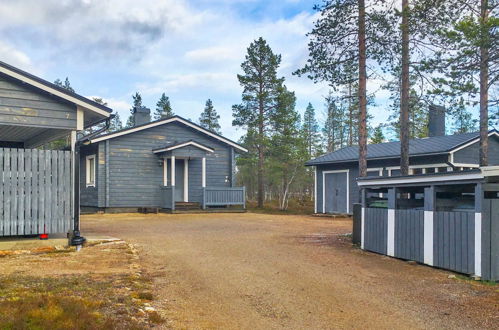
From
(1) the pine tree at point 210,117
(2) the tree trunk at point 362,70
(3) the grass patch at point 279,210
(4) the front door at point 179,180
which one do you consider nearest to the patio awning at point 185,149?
(4) the front door at point 179,180

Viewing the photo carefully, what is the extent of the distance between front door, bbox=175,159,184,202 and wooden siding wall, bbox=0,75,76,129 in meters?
13.0

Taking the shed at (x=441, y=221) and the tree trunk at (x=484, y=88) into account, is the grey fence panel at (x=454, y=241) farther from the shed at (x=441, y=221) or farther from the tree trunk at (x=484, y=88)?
the tree trunk at (x=484, y=88)

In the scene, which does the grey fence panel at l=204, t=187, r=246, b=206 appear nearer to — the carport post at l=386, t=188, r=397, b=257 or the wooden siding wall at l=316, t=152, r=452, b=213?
the wooden siding wall at l=316, t=152, r=452, b=213

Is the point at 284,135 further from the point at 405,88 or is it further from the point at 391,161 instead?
the point at 405,88

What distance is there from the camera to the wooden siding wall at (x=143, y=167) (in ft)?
69.9

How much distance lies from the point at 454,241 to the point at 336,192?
50.2 feet

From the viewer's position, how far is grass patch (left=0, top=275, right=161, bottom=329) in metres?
4.16

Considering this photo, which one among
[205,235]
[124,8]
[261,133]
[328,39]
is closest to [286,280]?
[205,235]

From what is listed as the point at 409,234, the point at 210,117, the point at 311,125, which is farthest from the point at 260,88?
the point at 311,125

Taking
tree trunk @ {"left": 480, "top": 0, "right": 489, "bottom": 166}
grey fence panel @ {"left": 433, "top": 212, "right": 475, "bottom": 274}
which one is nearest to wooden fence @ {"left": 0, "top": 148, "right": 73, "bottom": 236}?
grey fence panel @ {"left": 433, "top": 212, "right": 475, "bottom": 274}

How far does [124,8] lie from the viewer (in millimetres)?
16281

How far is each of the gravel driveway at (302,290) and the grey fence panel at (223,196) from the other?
11.3m

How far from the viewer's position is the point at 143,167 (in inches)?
870

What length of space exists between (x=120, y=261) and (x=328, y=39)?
31.1ft
